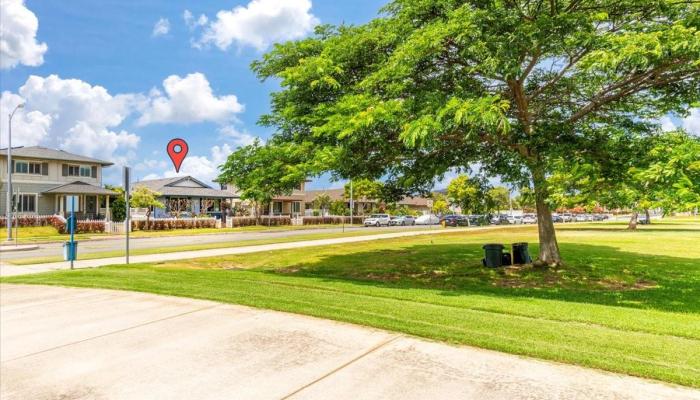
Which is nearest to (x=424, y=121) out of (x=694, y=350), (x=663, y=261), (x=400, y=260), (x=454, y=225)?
(x=694, y=350)

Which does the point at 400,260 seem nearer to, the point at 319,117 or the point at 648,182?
the point at 319,117

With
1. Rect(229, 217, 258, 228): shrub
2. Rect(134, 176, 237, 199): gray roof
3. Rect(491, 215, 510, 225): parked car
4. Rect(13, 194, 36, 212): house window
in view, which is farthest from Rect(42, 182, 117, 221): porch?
Rect(491, 215, 510, 225): parked car

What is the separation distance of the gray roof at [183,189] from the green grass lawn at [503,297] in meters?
40.9

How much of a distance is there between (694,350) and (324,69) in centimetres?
1021

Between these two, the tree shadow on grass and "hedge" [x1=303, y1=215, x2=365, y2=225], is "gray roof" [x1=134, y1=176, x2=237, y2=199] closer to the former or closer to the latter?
"hedge" [x1=303, y1=215, x2=365, y2=225]

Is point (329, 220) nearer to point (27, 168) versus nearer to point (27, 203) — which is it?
point (27, 203)

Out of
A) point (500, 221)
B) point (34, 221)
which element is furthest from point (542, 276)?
point (500, 221)

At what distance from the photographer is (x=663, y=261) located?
17.4 meters

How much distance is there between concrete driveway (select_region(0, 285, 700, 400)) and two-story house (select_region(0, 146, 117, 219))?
1654 inches

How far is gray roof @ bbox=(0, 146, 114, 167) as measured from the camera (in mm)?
41531

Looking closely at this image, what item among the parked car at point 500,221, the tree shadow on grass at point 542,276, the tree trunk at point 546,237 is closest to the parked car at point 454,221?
the parked car at point 500,221

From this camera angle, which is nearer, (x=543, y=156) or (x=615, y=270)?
(x=543, y=156)

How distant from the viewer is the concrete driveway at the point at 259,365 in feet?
13.6

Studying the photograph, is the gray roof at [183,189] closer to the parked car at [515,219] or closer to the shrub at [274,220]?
the shrub at [274,220]
